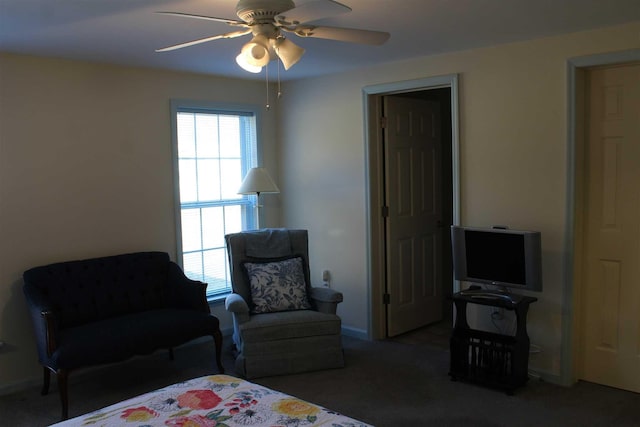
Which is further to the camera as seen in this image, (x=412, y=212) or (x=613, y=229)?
(x=412, y=212)

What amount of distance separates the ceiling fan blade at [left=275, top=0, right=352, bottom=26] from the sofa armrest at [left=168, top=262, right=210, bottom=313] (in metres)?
2.38

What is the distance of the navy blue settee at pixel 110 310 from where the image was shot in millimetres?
3529

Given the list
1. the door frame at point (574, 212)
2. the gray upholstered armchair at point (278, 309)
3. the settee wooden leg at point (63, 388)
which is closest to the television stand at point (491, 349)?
the door frame at point (574, 212)

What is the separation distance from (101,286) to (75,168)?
86cm

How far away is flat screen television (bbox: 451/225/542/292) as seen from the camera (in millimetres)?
3627

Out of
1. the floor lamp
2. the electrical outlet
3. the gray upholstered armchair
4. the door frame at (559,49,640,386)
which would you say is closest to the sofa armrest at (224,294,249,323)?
the gray upholstered armchair

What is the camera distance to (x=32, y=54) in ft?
12.7

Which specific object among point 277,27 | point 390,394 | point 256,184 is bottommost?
point 390,394

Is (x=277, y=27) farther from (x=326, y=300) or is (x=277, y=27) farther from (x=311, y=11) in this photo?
(x=326, y=300)

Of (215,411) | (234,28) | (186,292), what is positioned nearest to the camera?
(215,411)

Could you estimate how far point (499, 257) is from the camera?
12.5 feet

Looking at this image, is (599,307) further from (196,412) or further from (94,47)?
(94,47)

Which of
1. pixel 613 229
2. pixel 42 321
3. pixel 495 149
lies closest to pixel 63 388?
pixel 42 321

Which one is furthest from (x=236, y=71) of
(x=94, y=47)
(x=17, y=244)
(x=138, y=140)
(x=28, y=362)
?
(x=28, y=362)
